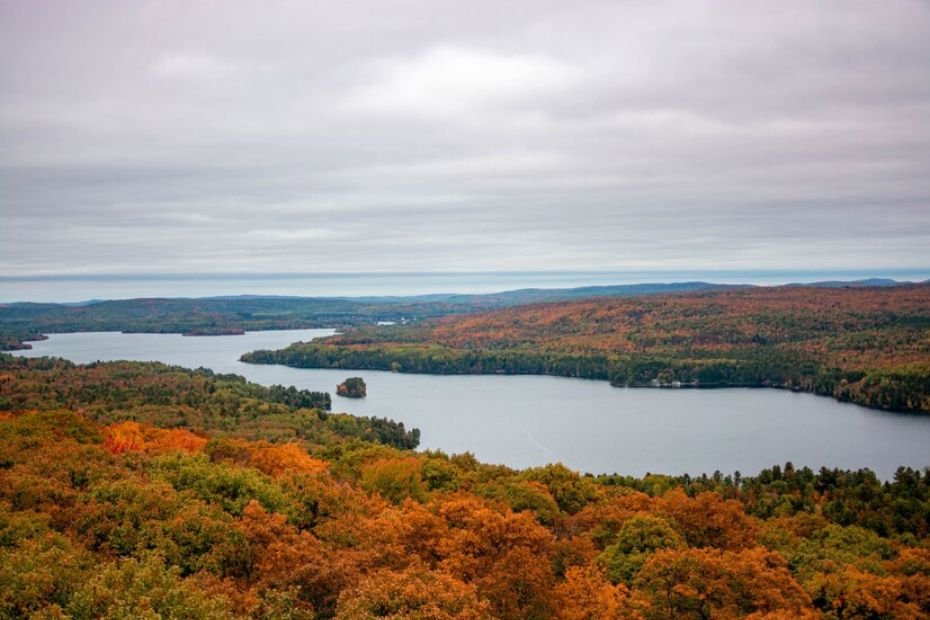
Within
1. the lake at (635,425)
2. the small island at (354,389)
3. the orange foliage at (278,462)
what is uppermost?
the orange foliage at (278,462)

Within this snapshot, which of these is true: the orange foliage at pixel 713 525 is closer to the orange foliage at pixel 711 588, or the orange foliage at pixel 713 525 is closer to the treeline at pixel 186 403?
the orange foliage at pixel 711 588

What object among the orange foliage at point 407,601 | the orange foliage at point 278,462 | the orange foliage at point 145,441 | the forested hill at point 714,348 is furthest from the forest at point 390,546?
the forested hill at point 714,348

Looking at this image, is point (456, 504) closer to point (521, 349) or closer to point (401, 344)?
point (521, 349)

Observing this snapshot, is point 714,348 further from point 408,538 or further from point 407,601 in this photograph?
point 407,601

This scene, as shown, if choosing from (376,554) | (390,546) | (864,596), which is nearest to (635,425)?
(864,596)

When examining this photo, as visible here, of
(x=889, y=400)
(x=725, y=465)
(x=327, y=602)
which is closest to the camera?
(x=327, y=602)

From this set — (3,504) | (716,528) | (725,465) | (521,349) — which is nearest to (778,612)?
(716,528)
